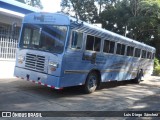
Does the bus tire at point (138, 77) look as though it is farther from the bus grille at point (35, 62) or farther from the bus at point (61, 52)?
the bus grille at point (35, 62)

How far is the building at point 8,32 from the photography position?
12.6 m

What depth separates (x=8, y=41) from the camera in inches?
511

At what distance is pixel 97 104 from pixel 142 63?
27.8ft

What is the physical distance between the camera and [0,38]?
1250cm

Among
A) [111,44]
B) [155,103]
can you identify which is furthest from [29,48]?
[155,103]

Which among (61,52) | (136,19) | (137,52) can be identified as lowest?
(61,52)

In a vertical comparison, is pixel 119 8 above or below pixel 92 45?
above

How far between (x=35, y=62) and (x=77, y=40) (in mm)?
1713

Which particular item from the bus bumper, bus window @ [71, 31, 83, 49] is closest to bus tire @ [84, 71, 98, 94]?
bus window @ [71, 31, 83, 49]

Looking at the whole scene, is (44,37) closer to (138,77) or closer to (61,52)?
(61,52)

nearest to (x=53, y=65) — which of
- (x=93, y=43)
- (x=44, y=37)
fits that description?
(x=44, y=37)

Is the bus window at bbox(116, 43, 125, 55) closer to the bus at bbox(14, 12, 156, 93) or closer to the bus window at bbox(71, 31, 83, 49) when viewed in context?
the bus at bbox(14, 12, 156, 93)

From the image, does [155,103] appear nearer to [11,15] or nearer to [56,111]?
[56,111]

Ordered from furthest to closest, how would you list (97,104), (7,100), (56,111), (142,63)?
1. (142,63)
2. (97,104)
3. (7,100)
4. (56,111)
